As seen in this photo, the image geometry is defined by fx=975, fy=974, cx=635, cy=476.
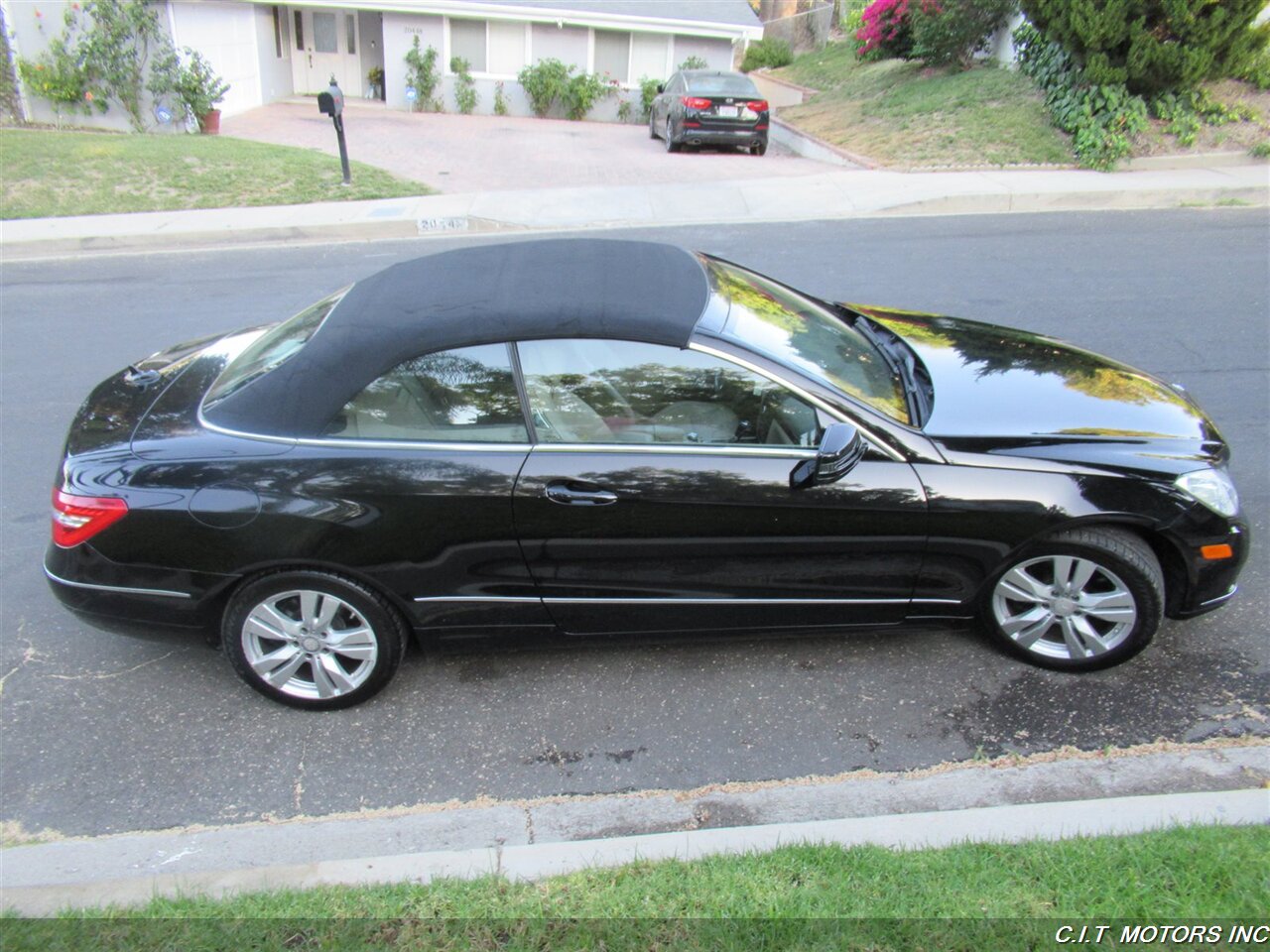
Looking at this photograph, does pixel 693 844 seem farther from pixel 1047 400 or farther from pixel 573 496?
pixel 1047 400

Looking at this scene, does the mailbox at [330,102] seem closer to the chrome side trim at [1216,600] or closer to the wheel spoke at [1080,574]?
the wheel spoke at [1080,574]

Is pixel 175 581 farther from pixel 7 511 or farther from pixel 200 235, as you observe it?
pixel 200 235

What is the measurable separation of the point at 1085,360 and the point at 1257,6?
11775 mm

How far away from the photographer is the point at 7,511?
17.3 feet

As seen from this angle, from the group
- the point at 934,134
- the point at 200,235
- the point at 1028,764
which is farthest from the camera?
the point at 934,134

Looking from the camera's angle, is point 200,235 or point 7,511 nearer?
point 7,511

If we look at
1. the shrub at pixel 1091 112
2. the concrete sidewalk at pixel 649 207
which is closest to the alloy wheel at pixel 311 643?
the concrete sidewalk at pixel 649 207

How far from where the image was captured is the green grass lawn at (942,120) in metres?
14.3

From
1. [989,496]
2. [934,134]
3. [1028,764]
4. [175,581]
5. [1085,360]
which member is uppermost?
[934,134]

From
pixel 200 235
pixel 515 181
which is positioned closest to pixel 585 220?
pixel 515 181

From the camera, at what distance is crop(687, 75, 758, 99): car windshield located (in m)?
18.3

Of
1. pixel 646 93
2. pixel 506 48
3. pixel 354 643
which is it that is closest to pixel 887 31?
pixel 646 93

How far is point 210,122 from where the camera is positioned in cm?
1872

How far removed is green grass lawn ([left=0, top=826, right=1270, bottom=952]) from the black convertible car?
1119mm
